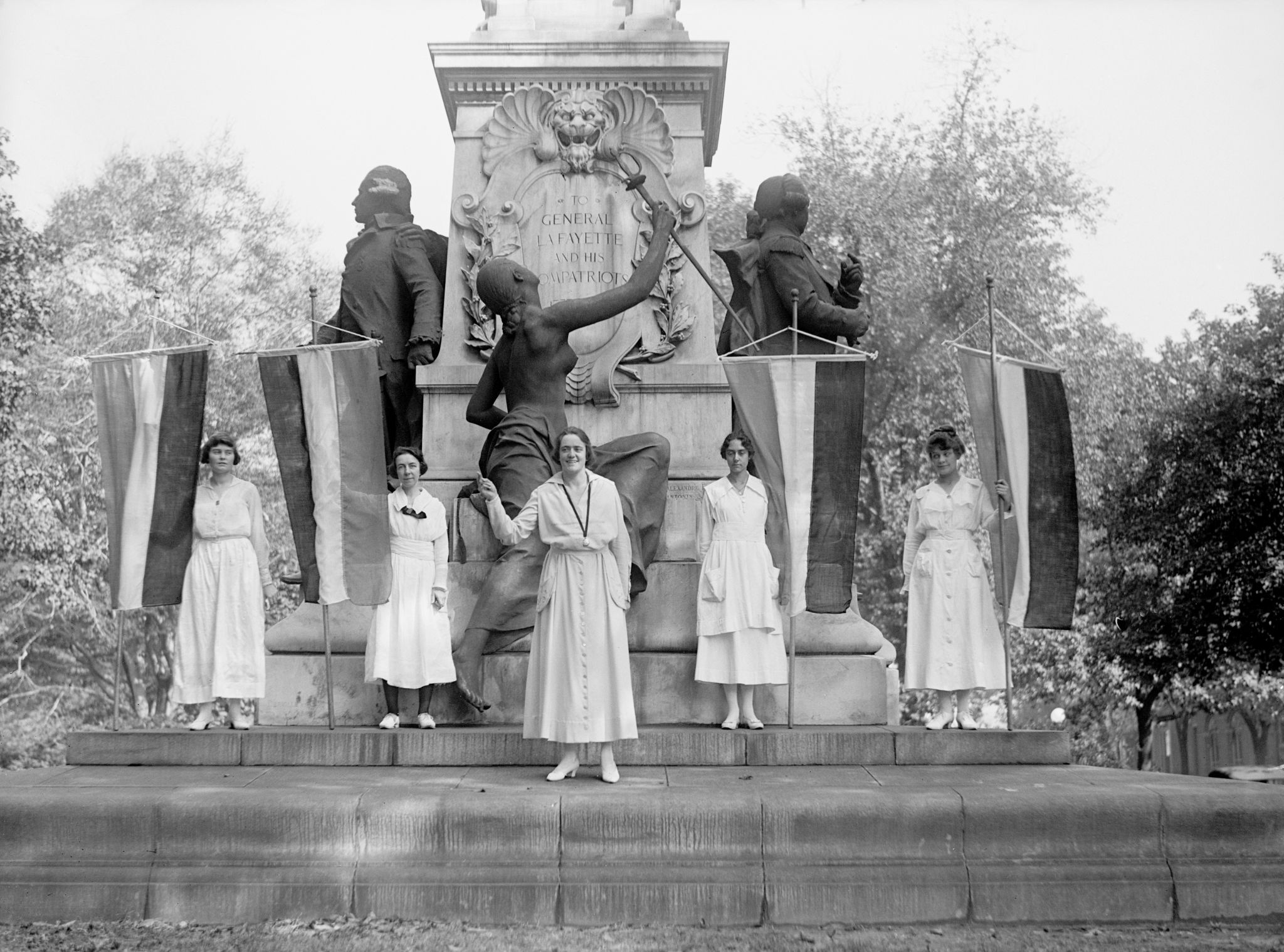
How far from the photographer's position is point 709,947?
595cm

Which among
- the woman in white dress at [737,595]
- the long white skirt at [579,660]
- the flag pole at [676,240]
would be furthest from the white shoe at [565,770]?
the flag pole at [676,240]

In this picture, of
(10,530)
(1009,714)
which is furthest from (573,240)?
(10,530)

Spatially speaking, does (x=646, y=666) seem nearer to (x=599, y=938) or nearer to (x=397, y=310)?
(x=599, y=938)

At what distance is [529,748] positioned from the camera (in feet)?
26.8

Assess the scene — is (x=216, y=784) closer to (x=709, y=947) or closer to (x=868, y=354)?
(x=709, y=947)

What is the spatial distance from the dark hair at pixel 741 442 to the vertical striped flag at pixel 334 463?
2.11 metres

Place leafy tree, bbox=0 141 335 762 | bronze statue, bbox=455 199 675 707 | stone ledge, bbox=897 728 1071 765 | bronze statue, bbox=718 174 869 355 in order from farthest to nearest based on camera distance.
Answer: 1. leafy tree, bbox=0 141 335 762
2. bronze statue, bbox=718 174 869 355
3. bronze statue, bbox=455 199 675 707
4. stone ledge, bbox=897 728 1071 765

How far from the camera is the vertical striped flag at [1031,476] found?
29.4 ft

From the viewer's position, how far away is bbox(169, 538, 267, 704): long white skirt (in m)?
8.81

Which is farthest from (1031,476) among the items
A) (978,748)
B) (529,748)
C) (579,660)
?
(529,748)

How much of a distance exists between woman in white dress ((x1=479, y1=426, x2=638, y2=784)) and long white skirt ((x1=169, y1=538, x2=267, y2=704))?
2.05 m

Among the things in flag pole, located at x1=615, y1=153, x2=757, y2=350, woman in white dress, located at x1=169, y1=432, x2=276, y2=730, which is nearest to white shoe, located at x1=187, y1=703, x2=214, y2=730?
woman in white dress, located at x1=169, y1=432, x2=276, y2=730

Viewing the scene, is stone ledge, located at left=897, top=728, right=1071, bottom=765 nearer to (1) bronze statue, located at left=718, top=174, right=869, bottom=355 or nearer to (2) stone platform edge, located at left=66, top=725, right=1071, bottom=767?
(2) stone platform edge, located at left=66, top=725, right=1071, bottom=767

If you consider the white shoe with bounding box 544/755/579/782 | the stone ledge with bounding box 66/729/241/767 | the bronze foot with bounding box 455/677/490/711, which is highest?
the bronze foot with bounding box 455/677/490/711
